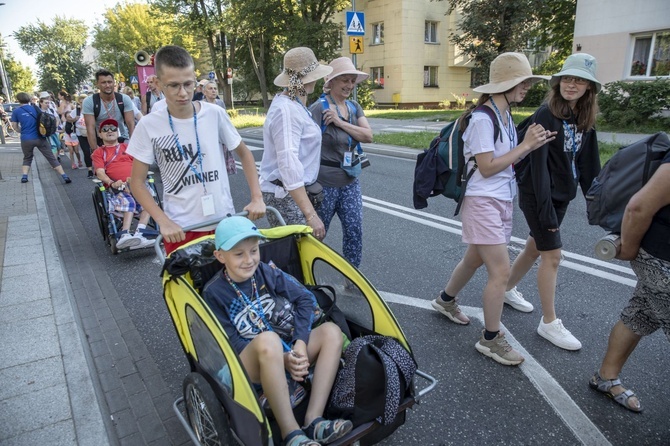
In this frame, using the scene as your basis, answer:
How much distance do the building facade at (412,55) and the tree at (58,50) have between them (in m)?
45.1

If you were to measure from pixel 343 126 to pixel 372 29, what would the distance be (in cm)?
3113

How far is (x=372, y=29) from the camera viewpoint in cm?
3155

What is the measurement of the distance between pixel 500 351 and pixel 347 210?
4.91 ft

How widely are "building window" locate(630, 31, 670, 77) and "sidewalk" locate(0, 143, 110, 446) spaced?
61.9 ft

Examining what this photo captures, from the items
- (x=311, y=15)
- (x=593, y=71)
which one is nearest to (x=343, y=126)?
(x=593, y=71)

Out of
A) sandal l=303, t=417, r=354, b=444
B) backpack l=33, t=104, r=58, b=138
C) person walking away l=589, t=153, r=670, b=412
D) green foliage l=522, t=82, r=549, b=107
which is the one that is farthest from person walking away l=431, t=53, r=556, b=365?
green foliage l=522, t=82, r=549, b=107

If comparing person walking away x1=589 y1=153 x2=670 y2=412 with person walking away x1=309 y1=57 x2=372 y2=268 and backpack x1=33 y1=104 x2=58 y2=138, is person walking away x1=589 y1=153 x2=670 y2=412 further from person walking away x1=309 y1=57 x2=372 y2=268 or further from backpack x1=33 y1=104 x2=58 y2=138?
backpack x1=33 y1=104 x2=58 y2=138

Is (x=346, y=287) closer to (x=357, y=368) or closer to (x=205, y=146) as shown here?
(x=357, y=368)

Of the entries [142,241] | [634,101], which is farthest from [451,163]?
[634,101]

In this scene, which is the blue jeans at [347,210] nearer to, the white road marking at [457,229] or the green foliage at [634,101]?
the white road marking at [457,229]

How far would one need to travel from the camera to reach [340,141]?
3.40 meters

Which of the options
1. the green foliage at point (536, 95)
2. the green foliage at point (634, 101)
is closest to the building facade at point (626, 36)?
the green foliage at point (634, 101)

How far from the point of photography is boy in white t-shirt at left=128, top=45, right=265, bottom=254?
96.2 inches

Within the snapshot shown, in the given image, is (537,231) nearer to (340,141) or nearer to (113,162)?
(340,141)
